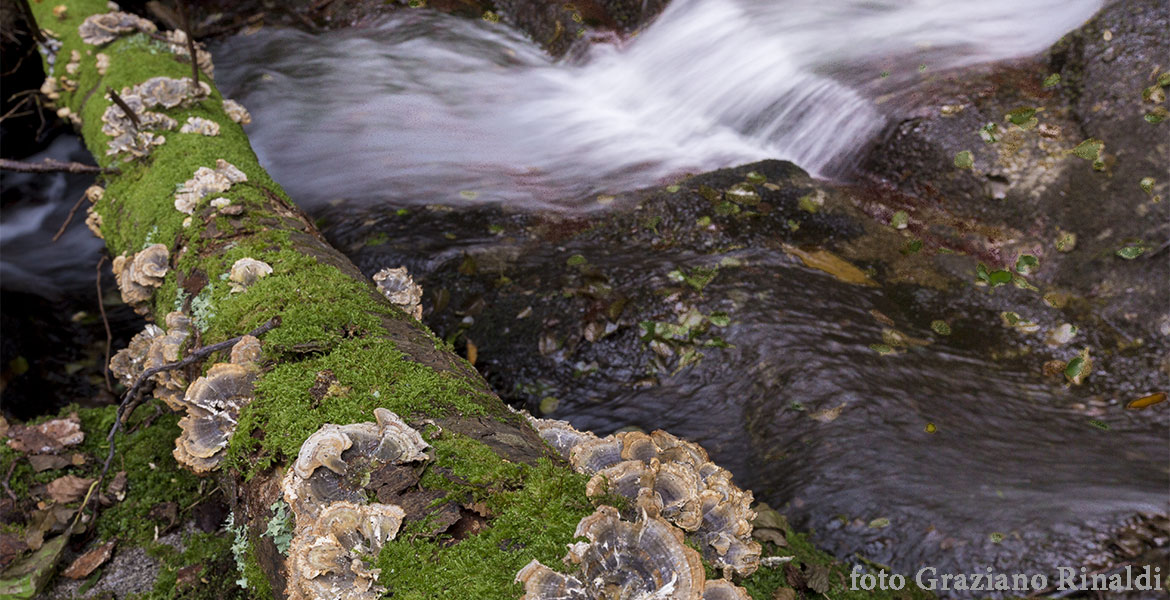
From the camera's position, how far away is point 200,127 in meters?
4.80

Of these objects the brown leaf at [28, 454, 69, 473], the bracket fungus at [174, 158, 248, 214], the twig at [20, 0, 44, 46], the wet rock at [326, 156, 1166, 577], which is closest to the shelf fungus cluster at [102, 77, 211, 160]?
the bracket fungus at [174, 158, 248, 214]

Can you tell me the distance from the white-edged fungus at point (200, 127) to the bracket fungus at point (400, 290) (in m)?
2.11

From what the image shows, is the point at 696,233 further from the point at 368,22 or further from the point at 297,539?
the point at 368,22

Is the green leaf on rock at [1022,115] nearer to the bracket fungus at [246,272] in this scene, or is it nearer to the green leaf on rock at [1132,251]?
the green leaf on rock at [1132,251]

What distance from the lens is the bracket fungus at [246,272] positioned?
328 cm

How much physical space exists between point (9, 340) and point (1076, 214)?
9364 millimetres

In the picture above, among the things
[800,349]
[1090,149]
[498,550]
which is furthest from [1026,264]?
[498,550]

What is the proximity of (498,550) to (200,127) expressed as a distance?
13.5ft

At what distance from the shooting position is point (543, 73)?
9.33 meters

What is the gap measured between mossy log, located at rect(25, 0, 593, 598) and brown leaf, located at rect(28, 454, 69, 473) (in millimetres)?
927

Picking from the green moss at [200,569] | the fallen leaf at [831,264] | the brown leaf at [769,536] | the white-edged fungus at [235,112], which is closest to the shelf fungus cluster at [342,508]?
the green moss at [200,569]

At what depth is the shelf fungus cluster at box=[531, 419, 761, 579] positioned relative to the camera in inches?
83.7

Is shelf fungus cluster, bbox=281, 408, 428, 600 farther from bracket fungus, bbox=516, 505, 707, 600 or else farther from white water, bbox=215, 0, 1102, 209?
white water, bbox=215, 0, 1102, 209

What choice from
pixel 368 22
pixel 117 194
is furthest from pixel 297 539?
pixel 368 22
